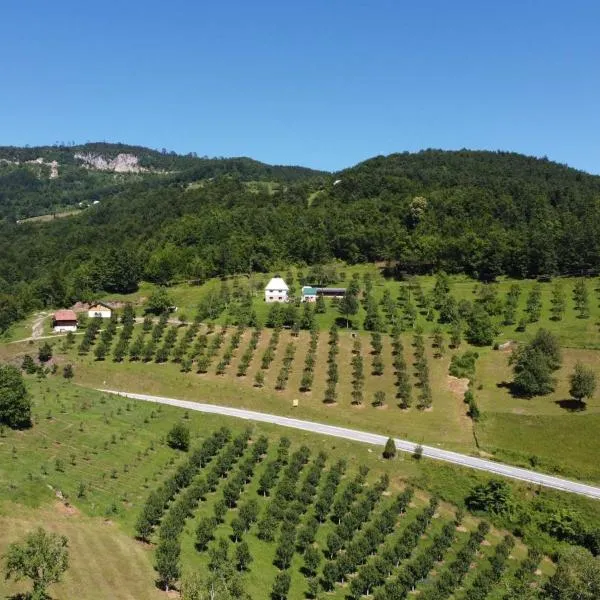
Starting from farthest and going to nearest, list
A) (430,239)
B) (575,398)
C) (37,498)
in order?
(430,239), (575,398), (37,498)

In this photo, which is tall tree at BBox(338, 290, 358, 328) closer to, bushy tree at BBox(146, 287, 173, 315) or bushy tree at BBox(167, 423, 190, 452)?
bushy tree at BBox(146, 287, 173, 315)

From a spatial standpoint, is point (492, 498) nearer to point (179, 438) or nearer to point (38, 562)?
point (179, 438)

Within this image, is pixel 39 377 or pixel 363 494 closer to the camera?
pixel 363 494

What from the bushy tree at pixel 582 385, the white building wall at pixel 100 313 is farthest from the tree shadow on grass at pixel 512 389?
the white building wall at pixel 100 313

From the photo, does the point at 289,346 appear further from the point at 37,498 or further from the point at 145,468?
the point at 37,498

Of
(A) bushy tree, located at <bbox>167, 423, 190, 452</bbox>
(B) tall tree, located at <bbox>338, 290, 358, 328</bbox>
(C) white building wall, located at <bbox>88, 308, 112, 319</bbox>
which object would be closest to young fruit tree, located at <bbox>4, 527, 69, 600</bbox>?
(A) bushy tree, located at <bbox>167, 423, 190, 452</bbox>

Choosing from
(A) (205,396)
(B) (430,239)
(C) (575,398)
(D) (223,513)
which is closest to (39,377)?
(A) (205,396)
